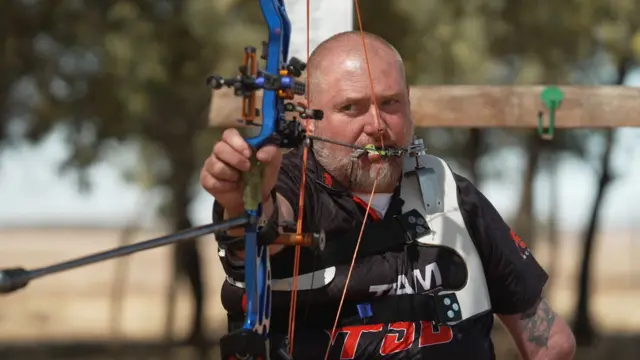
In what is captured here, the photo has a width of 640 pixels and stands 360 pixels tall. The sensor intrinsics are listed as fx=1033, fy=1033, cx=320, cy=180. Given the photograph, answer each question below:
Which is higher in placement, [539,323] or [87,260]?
[87,260]

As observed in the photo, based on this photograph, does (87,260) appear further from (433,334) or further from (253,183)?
(433,334)

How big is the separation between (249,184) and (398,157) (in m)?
0.73

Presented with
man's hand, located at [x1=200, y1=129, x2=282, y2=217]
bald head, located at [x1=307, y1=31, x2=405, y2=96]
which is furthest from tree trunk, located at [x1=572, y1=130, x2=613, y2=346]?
man's hand, located at [x1=200, y1=129, x2=282, y2=217]

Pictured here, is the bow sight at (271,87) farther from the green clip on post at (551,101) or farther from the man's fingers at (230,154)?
the green clip on post at (551,101)

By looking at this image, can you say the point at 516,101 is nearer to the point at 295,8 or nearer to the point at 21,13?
the point at 295,8

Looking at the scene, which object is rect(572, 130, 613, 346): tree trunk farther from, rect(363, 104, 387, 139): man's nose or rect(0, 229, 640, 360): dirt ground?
rect(363, 104, 387, 139): man's nose

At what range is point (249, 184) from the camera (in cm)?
216

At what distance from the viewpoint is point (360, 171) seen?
2.74 m

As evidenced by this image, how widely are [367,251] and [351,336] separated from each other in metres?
0.23

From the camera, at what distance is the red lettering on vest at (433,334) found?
2.72m

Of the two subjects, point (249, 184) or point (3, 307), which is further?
point (3, 307)

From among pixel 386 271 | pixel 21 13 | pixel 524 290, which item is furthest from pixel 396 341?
pixel 21 13

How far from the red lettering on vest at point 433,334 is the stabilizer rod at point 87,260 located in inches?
32.4

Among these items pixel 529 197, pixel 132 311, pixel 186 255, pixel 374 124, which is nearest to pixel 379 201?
pixel 374 124
